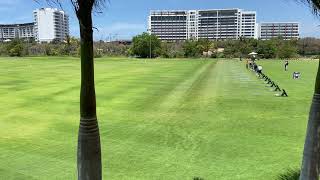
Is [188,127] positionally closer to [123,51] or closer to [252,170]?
[252,170]

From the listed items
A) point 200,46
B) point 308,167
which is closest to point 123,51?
point 200,46

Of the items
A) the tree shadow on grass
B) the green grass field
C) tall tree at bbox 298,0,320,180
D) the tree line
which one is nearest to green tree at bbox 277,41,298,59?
the tree line

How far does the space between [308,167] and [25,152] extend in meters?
9.54

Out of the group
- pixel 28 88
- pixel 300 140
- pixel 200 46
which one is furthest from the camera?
pixel 200 46

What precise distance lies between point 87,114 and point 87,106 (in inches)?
4.6

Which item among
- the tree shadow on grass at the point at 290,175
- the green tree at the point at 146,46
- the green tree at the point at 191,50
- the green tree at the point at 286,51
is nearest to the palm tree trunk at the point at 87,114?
the tree shadow on grass at the point at 290,175

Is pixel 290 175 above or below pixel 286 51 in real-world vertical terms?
below

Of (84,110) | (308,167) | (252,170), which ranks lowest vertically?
(252,170)

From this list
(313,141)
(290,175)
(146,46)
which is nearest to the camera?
(313,141)

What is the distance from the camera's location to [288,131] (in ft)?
57.3

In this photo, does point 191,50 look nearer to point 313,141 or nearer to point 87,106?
point 313,141

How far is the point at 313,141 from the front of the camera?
7.39 m

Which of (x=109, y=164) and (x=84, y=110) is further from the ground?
(x=84, y=110)

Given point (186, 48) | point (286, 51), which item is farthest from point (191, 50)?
point (286, 51)
